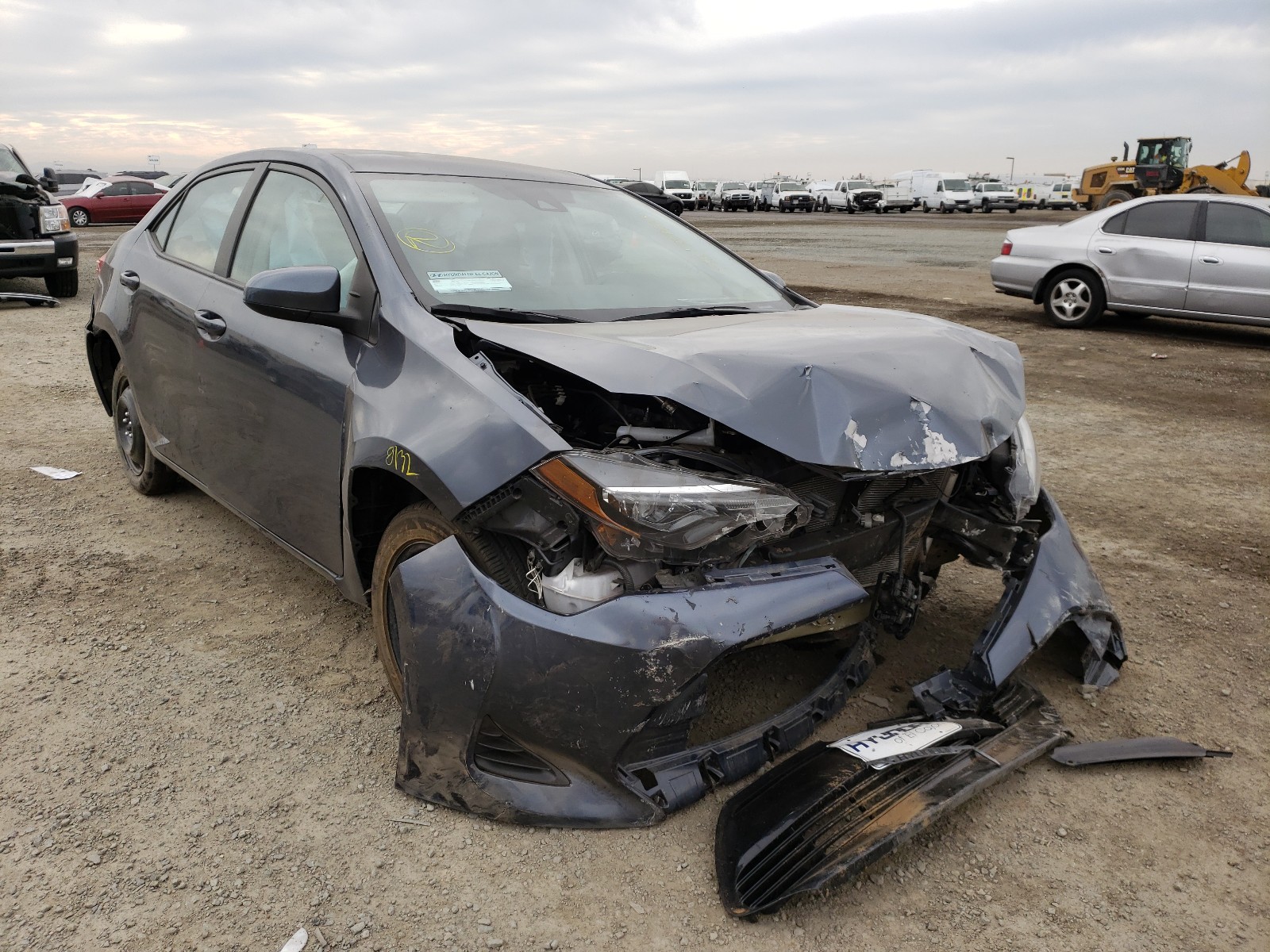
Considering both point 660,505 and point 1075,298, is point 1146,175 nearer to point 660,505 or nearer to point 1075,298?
point 1075,298

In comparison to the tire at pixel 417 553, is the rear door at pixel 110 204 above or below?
above

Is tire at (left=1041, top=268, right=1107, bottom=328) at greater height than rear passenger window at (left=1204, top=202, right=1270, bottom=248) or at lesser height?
lesser

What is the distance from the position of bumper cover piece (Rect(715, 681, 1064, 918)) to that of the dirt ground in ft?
0.31

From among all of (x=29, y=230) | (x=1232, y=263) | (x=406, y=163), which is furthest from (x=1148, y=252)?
(x=29, y=230)

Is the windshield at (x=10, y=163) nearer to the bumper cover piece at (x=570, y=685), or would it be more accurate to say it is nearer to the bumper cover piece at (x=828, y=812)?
the bumper cover piece at (x=570, y=685)

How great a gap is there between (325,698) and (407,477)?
0.92 meters

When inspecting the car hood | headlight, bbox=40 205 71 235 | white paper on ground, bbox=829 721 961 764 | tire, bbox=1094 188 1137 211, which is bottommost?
white paper on ground, bbox=829 721 961 764

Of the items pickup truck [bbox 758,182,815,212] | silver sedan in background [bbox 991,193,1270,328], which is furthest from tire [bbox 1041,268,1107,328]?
pickup truck [bbox 758,182,815,212]

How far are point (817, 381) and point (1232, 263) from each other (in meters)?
8.96

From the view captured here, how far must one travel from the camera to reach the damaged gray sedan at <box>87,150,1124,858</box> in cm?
206

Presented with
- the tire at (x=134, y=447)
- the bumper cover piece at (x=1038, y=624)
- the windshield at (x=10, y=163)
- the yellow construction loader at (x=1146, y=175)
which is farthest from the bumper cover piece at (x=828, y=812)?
the yellow construction loader at (x=1146, y=175)

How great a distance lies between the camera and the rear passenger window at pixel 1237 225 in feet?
29.6

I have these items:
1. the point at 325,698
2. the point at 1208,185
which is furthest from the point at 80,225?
the point at 1208,185

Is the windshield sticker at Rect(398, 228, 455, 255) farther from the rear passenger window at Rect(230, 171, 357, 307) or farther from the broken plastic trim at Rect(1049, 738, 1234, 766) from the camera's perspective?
the broken plastic trim at Rect(1049, 738, 1234, 766)
